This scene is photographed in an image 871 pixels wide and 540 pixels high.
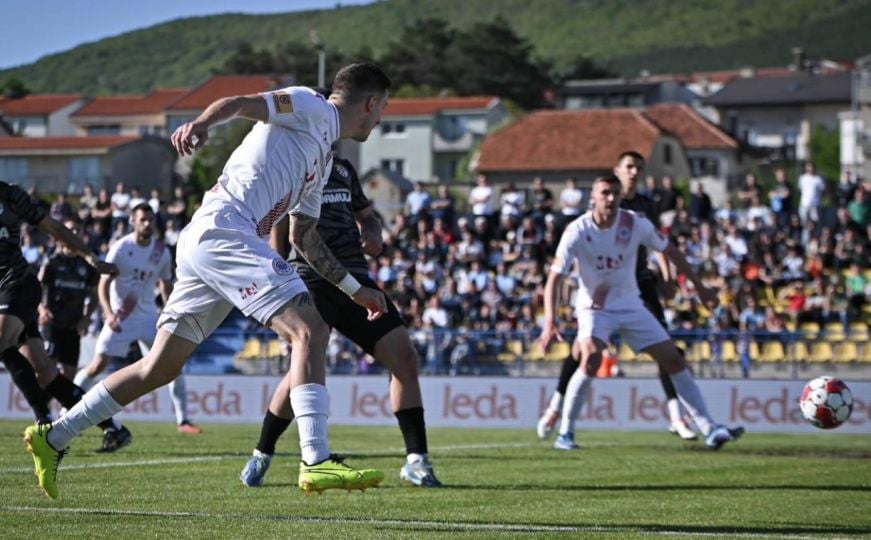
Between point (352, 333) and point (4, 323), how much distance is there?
338cm

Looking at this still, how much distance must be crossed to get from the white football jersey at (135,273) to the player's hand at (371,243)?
569 centimetres

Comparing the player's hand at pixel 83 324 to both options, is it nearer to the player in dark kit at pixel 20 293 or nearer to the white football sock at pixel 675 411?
the player in dark kit at pixel 20 293

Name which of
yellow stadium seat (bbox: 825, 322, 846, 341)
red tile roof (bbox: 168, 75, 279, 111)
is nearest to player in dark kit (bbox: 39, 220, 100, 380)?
yellow stadium seat (bbox: 825, 322, 846, 341)

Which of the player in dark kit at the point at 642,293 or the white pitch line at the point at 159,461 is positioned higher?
the player in dark kit at the point at 642,293

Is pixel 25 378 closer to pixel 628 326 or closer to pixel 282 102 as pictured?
pixel 282 102

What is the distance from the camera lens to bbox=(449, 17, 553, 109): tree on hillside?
145m

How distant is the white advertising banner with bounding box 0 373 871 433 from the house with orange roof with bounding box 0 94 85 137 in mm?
69104

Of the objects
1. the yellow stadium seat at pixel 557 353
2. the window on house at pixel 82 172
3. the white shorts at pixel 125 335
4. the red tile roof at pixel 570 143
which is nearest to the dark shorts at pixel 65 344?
the white shorts at pixel 125 335

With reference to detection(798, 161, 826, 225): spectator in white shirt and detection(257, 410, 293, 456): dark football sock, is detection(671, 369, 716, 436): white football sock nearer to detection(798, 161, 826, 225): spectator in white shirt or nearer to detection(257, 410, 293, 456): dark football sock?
detection(257, 410, 293, 456): dark football sock

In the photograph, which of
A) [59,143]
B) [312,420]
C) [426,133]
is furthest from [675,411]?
[426,133]

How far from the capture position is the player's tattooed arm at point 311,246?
8.30 m

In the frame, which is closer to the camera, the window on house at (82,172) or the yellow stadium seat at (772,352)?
the yellow stadium seat at (772,352)

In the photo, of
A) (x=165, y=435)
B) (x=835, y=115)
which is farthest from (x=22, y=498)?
(x=835, y=115)

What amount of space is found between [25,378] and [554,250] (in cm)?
1953
